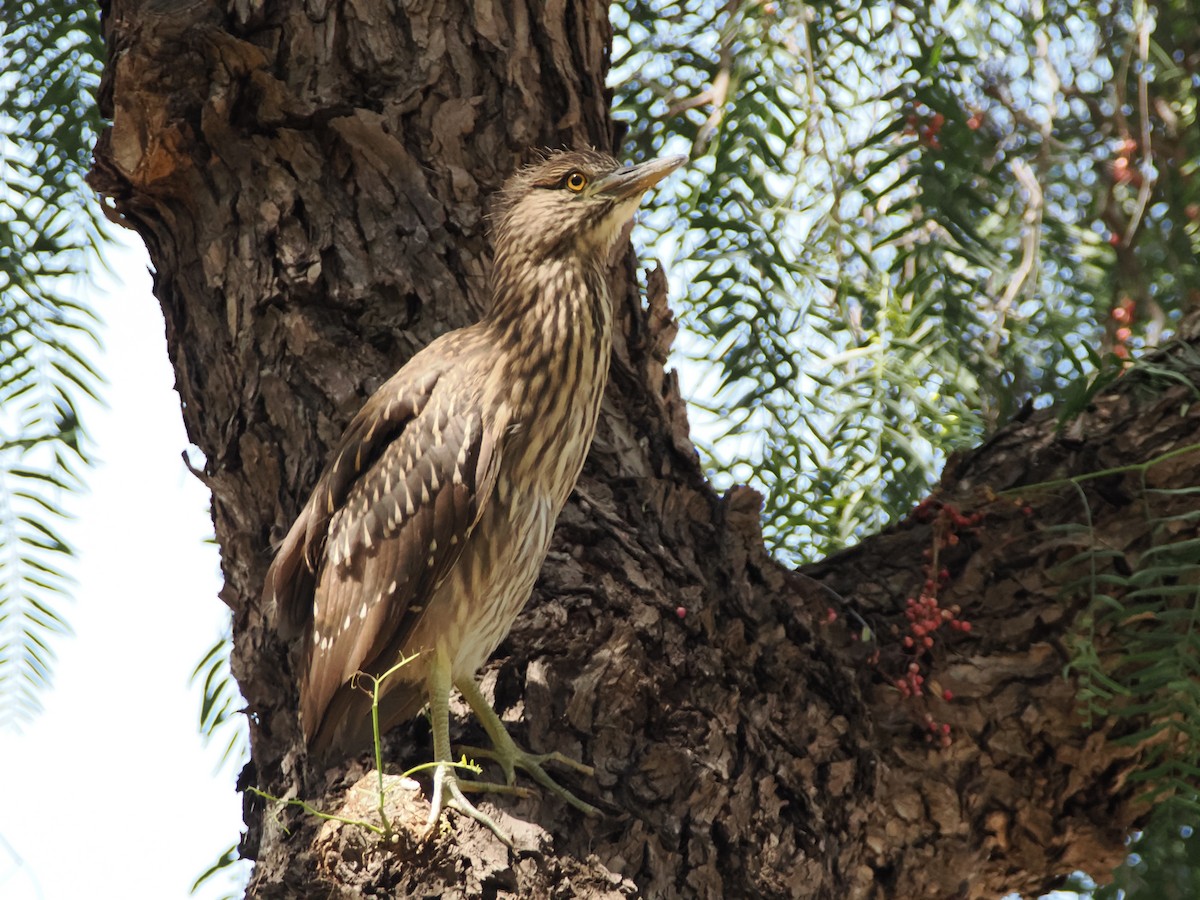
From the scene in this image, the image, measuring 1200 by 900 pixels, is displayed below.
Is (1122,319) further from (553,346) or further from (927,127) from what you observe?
(553,346)

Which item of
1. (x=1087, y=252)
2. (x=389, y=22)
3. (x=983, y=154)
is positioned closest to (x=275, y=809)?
(x=389, y=22)

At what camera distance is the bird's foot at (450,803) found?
225cm

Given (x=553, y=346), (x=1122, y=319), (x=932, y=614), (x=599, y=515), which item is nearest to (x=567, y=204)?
(x=553, y=346)

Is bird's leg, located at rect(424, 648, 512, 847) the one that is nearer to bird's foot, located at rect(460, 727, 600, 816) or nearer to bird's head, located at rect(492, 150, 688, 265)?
bird's foot, located at rect(460, 727, 600, 816)

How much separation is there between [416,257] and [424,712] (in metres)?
0.91

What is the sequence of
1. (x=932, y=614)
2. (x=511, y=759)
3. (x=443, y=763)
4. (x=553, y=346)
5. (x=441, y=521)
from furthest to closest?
(x=932, y=614), (x=553, y=346), (x=441, y=521), (x=511, y=759), (x=443, y=763)

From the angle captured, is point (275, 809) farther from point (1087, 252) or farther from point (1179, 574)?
point (1087, 252)

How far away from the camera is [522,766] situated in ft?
7.88

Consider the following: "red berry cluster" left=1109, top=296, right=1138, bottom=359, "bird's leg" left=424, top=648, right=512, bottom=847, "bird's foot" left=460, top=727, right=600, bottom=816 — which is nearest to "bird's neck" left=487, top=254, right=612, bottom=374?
"bird's leg" left=424, top=648, right=512, bottom=847

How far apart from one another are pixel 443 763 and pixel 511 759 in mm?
188

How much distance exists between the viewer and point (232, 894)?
3227mm

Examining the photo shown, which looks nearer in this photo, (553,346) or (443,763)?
(443,763)

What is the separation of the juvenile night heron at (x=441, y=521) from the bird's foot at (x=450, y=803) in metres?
0.10

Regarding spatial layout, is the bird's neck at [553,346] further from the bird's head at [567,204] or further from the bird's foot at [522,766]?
the bird's foot at [522,766]
